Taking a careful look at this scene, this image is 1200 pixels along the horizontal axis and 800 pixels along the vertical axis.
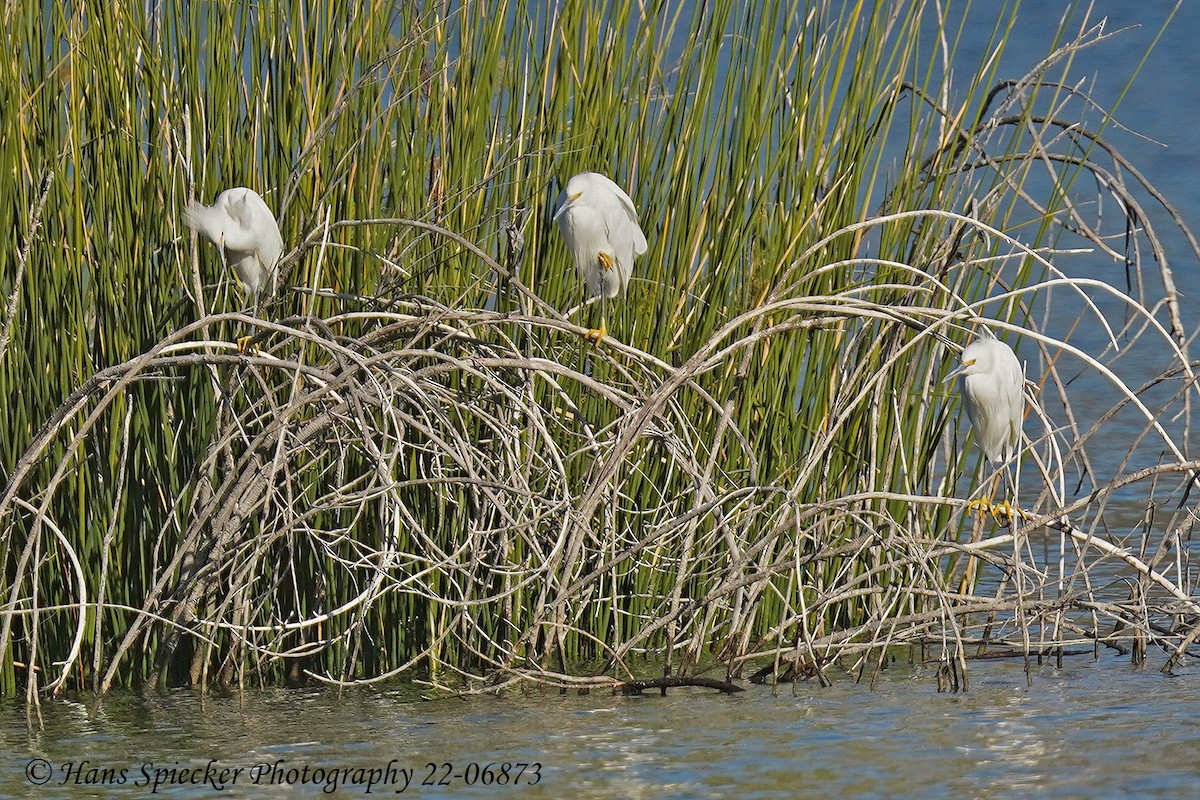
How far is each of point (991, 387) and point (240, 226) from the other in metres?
1.67

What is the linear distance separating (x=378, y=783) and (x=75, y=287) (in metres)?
1.42

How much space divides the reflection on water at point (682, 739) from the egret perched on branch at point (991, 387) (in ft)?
1.54

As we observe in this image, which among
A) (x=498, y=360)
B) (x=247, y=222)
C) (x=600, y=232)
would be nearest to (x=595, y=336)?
(x=600, y=232)

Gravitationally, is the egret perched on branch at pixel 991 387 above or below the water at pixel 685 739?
above

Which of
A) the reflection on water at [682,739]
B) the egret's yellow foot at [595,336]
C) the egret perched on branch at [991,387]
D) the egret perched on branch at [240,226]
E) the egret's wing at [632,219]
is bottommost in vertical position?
the reflection on water at [682,739]

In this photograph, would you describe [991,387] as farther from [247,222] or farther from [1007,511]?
[247,222]

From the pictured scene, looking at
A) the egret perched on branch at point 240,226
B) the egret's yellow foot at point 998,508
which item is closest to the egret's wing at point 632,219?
the egret perched on branch at point 240,226

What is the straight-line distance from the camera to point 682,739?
3400 millimetres

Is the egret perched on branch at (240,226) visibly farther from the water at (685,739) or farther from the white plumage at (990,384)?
the white plumage at (990,384)

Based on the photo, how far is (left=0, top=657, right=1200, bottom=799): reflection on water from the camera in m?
3.11

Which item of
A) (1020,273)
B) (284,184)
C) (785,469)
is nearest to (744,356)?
(785,469)

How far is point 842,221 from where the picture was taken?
14.0ft

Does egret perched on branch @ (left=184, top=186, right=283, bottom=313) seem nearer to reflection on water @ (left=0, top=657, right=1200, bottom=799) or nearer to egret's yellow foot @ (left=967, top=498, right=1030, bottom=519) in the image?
reflection on water @ (left=0, top=657, right=1200, bottom=799)

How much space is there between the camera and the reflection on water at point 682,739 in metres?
3.11
